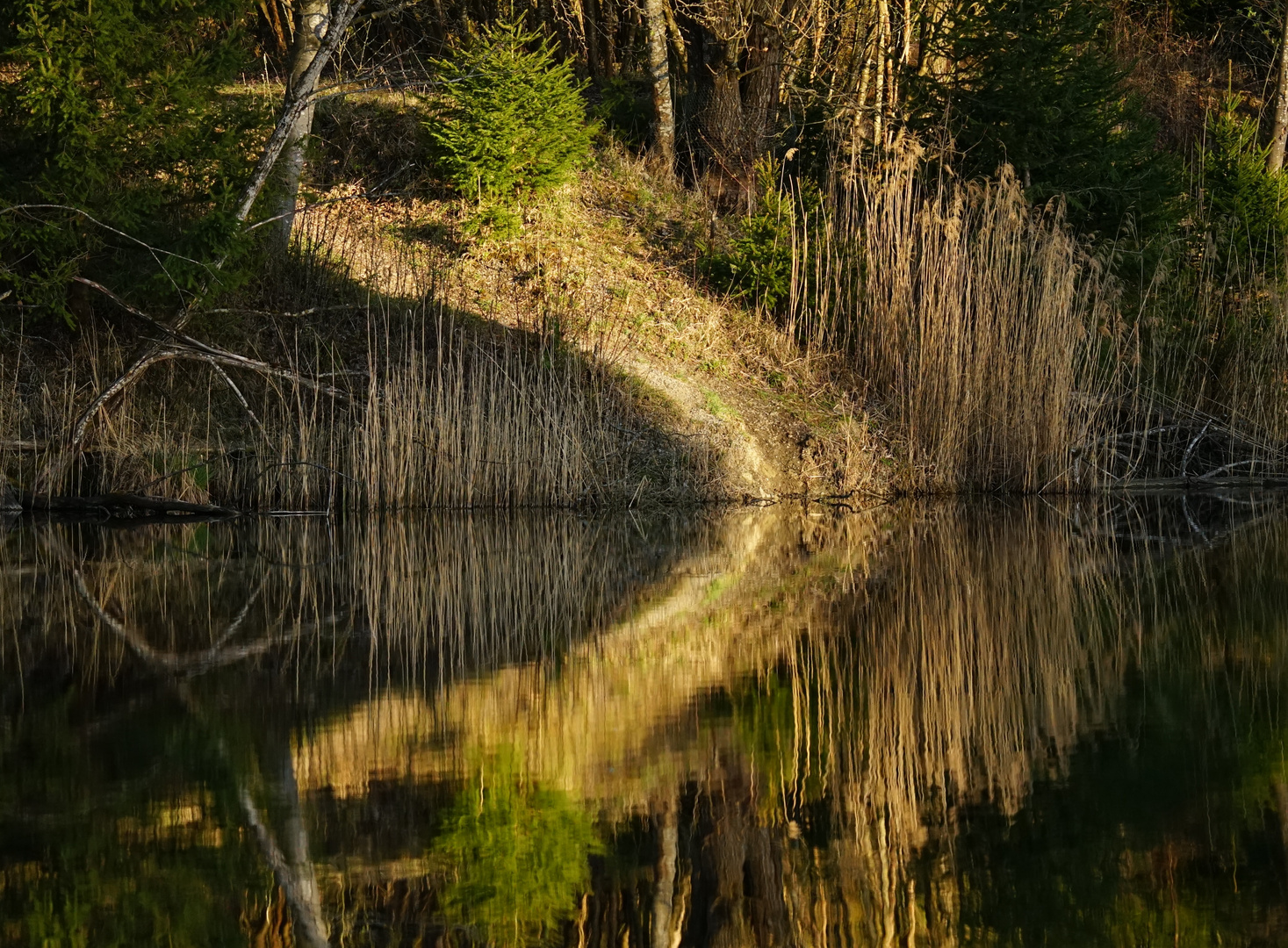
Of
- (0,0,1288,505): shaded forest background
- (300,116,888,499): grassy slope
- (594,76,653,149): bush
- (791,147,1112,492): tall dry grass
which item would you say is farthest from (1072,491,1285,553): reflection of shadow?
(594,76,653,149): bush

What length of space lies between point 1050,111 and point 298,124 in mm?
7533

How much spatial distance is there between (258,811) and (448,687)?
64.7 inches

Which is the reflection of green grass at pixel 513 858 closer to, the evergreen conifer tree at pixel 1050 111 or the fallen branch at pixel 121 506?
the fallen branch at pixel 121 506

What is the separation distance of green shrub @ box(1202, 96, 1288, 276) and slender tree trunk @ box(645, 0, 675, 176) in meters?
6.75

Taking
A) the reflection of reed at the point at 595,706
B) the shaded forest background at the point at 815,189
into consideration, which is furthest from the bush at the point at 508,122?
the reflection of reed at the point at 595,706

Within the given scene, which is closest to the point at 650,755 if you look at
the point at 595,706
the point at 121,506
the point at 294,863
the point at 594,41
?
the point at 595,706

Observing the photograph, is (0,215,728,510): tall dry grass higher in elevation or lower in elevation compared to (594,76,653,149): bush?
lower

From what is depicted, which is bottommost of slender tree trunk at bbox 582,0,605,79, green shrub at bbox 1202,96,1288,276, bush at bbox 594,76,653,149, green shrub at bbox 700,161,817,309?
green shrub at bbox 700,161,817,309

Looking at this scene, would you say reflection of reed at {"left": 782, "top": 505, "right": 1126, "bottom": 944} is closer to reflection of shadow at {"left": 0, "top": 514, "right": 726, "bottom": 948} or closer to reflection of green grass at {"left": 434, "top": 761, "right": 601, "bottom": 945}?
reflection of green grass at {"left": 434, "top": 761, "right": 601, "bottom": 945}

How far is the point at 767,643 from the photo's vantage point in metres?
5.88

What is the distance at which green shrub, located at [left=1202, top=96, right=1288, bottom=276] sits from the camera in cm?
1745

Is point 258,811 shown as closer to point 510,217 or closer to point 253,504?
point 253,504

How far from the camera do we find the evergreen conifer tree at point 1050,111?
14461 millimetres

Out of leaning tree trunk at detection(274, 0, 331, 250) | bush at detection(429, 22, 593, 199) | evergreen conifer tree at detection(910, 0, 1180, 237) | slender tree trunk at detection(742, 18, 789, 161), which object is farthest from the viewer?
slender tree trunk at detection(742, 18, 789, 161)
